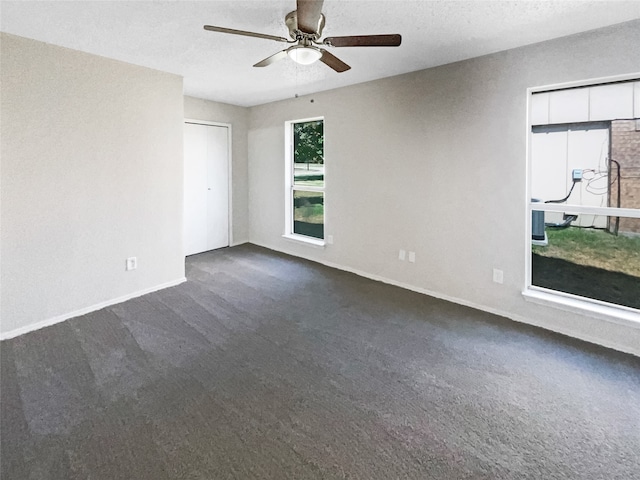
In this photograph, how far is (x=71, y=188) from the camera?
3.05m

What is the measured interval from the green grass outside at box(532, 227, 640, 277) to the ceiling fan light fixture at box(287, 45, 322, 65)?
102 inches

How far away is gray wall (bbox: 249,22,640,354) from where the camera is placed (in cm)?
272

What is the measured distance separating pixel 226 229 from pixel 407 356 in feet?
13.6

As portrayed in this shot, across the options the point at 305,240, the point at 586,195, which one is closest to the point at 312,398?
the point at 586,195

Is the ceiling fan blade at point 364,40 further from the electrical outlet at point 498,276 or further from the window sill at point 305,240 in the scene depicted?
the window sill at point 305,240

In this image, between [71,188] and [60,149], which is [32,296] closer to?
[71,188]

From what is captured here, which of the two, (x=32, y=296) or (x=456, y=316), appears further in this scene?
(x=456, y=316)

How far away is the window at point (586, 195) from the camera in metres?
2.65

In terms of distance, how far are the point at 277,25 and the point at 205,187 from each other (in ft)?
11.0

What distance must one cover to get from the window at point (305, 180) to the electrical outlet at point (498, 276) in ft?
7.82

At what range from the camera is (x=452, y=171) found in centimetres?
342

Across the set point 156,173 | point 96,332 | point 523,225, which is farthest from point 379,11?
point 96,332

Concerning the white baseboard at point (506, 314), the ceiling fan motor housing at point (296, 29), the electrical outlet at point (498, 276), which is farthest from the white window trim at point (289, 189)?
the ceiling fan motor housing at point (296, 29)

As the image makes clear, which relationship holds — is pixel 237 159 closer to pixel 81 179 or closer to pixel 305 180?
pixel 305 180
